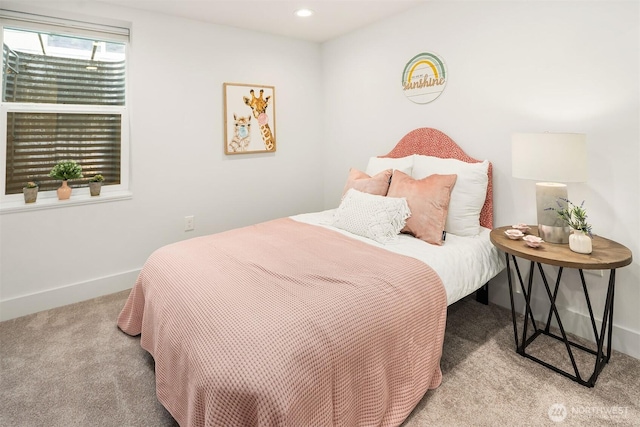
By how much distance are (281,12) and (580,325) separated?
3.18 m

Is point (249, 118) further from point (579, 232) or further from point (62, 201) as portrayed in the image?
point (579, 232)

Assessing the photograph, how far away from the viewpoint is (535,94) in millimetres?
2201

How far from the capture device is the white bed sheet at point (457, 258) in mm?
1901

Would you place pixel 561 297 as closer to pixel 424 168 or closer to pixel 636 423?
pixel 636 423

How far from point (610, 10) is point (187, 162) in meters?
3.11

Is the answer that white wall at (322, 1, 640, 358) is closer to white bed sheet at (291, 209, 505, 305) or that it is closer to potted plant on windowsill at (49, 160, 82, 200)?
white bed sheet at (291, 209, 505, 305)

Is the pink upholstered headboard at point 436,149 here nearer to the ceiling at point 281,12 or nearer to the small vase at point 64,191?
the ceiling at point 281,12

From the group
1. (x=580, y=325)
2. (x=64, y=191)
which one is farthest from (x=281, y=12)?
(x=580, y=325)

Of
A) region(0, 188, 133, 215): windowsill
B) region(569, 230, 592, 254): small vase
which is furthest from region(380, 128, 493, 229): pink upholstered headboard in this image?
region(0, 188, 133, 215): windowsill

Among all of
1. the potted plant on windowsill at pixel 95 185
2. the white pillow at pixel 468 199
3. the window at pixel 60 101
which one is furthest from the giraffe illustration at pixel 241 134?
the white pillow at pixel 468 199

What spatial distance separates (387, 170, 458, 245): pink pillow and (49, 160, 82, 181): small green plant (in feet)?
7.95

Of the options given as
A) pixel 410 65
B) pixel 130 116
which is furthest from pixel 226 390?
pixel 410 65

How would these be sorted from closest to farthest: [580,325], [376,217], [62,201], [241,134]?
[580,325] < [376,217] < [62,201] < [241,134]

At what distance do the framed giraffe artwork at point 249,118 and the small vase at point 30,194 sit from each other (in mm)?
1477
